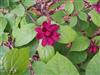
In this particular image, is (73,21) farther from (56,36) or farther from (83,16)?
(56,36)

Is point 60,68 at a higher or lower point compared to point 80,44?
higher

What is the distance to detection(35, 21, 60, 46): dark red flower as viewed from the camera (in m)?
0.78

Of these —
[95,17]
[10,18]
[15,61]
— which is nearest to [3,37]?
[10,18]

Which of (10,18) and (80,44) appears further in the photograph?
(10,18)

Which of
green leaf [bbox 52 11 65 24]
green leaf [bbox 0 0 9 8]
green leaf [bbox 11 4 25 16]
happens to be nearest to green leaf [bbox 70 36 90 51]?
green leaf [bbox 52 11 65 24]

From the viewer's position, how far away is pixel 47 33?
80 centimetres

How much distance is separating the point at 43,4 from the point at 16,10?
0.12 m

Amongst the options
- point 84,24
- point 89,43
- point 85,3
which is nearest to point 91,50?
point 89,43

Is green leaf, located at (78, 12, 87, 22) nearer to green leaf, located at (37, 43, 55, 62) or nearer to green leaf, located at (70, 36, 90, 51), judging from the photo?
green leaf, located at (70, 36, 90, 51)

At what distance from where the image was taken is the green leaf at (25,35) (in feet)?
2.68

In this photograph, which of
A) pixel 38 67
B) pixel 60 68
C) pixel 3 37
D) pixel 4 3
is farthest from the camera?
pixel 4 3

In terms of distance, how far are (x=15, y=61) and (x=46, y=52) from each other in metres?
0.28

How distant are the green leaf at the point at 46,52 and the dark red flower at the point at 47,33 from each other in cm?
2

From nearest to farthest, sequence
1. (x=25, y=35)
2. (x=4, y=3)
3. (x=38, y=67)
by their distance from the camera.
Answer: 1. (x=38, y=67)
2. (x=25, y=35)
3. (x=4, y=3)
